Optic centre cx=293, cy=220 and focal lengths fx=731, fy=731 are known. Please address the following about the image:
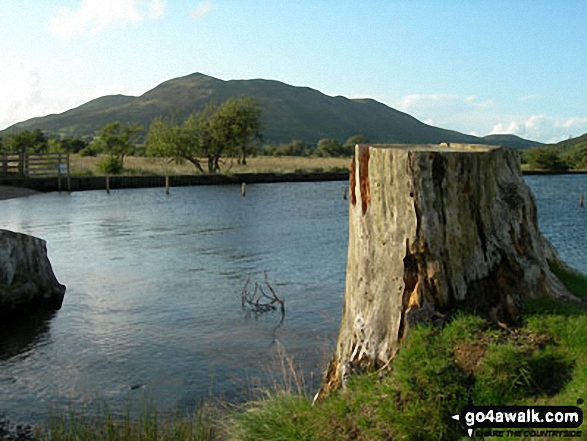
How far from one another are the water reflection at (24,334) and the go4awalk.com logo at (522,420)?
887 centimetres

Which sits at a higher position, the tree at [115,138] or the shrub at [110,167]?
the tree at [115,138]

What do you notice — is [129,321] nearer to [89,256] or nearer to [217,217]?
[89,256]

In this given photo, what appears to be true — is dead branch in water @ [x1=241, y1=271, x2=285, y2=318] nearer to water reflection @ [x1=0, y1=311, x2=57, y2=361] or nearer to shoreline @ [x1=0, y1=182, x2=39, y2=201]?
water reflection @ [x1=0, y1=311, x2=57, y2=361]

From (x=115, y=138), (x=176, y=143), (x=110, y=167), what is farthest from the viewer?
(x=115, y=138)

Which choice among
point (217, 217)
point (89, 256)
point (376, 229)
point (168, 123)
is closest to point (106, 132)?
point (168, 123)

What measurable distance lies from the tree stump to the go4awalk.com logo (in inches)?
35.0

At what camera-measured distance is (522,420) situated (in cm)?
A: 496

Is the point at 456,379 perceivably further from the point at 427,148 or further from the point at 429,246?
the point at 427,148

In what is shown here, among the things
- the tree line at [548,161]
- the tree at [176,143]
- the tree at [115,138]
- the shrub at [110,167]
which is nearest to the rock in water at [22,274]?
the shrub at [110,167]

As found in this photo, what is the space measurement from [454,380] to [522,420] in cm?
55

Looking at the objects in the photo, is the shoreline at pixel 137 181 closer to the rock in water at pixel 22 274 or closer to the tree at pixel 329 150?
the rock in water at pixel 22 274

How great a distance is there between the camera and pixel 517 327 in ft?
18.8

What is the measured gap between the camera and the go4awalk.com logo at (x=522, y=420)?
4758 mm

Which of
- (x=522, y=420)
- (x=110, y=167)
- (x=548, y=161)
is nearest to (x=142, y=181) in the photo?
(x=110, y=167)
